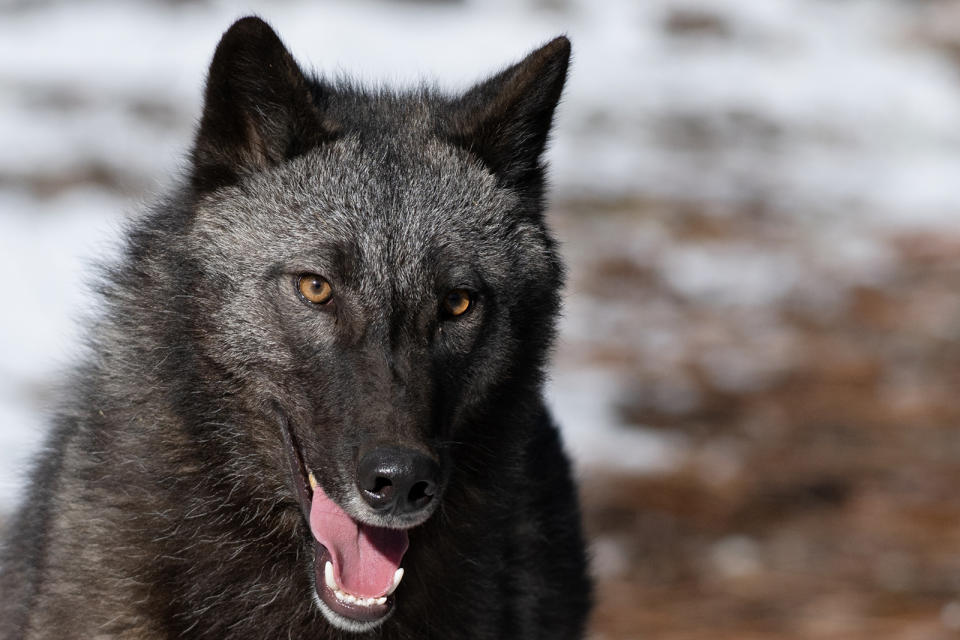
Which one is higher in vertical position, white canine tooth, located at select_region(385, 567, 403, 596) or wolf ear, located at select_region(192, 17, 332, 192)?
wolf ear, located at select_region(192, 17, 332, 192)

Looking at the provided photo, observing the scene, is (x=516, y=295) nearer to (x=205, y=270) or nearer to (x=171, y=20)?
(x=205, y=270)

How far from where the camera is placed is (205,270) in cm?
396

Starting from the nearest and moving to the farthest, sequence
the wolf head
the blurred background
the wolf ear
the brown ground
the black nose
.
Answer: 1. the black nose
2. the wolf head
3. the wolf ear
4. the brown ground
5. the blurred background

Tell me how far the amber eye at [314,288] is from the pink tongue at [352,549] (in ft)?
1.77

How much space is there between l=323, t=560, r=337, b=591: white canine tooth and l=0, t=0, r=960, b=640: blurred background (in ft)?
4.39

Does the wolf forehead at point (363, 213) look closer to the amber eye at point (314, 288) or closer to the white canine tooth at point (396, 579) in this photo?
the amber eye at point (314, 288)

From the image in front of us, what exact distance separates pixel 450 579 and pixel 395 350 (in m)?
0.88

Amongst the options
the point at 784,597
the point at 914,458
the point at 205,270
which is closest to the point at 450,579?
the point at 205,270

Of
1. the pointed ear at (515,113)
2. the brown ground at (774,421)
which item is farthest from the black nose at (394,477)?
the brown ground at (774,421)

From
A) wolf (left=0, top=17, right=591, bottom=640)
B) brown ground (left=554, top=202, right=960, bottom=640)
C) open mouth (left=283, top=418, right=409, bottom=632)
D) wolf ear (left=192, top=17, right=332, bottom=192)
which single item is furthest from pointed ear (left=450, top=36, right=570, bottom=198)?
brown ground (left=554, top=202, right=960, bottom=640)

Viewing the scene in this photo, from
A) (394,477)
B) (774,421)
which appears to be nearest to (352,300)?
(394,477)

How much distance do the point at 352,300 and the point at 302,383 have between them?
275 millimetres

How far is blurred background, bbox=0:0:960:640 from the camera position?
8.07 meters

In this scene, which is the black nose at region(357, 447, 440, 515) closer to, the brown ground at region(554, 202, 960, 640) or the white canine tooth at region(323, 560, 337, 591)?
the white canine tooth at region(323, 560, 337, 591)
